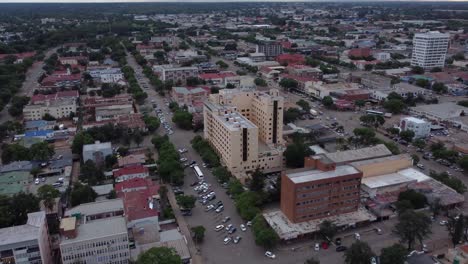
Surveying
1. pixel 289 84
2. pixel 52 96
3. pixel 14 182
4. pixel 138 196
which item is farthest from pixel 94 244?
pixel 289 84

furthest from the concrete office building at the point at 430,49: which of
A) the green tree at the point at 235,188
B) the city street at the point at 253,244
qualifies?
the green tree at the point at 235,188

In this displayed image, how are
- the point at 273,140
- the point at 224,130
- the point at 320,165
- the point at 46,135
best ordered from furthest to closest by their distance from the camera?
the point at 46,135 < the point at 273,140 < the point at 224,130 < the point at 320,165

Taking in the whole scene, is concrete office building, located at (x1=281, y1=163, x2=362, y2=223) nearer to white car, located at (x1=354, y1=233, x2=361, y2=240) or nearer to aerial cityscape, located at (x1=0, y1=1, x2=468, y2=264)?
aerial cityscape, located at (x1=0, y1=1, x2=468, y2=264)

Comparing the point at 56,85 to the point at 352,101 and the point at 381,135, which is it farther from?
the point at 381,135

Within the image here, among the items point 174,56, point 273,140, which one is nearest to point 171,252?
point 273,140

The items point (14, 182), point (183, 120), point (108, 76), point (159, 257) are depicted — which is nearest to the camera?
point (159, 257)

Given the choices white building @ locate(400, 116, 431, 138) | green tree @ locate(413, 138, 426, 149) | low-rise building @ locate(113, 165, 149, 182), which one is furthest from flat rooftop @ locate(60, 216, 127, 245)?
white building @ locate(400, 116, 431, 138)

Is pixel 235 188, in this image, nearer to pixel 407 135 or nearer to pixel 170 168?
pixel 170 168
